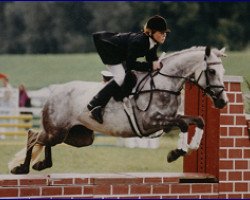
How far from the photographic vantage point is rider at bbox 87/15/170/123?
5.87 m

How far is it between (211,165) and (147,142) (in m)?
6.97

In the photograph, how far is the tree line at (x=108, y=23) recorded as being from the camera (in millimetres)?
30406

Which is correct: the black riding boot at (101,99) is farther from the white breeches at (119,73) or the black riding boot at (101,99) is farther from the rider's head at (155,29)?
the rider's head at (155,29)

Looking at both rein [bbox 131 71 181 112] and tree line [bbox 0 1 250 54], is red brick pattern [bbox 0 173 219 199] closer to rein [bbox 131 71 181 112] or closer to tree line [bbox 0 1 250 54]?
rein [bbox 131 71 181 112]

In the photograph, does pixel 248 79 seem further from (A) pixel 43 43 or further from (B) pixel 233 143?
(A) pixel 43 43

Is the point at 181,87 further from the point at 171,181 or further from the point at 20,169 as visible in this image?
the point at 20,169

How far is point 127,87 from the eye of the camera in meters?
5.98

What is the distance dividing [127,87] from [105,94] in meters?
0.18

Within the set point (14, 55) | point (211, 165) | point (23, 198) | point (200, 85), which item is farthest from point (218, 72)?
point (14, 55)

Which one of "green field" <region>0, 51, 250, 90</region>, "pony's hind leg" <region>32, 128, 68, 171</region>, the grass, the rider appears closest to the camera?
the rider

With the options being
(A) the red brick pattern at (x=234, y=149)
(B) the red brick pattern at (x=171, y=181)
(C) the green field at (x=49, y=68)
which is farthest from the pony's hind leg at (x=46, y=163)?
(C) the green field at (x=49, y=68)

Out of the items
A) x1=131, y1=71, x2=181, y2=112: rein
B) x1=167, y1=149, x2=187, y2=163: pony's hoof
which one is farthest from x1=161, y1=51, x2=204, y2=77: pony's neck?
x1=167, y1=149, x2=187, y2=163: pony's hoof

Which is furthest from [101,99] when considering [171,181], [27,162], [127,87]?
[171,181]

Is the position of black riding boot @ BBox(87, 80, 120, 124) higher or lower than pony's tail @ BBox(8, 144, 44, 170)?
higher
